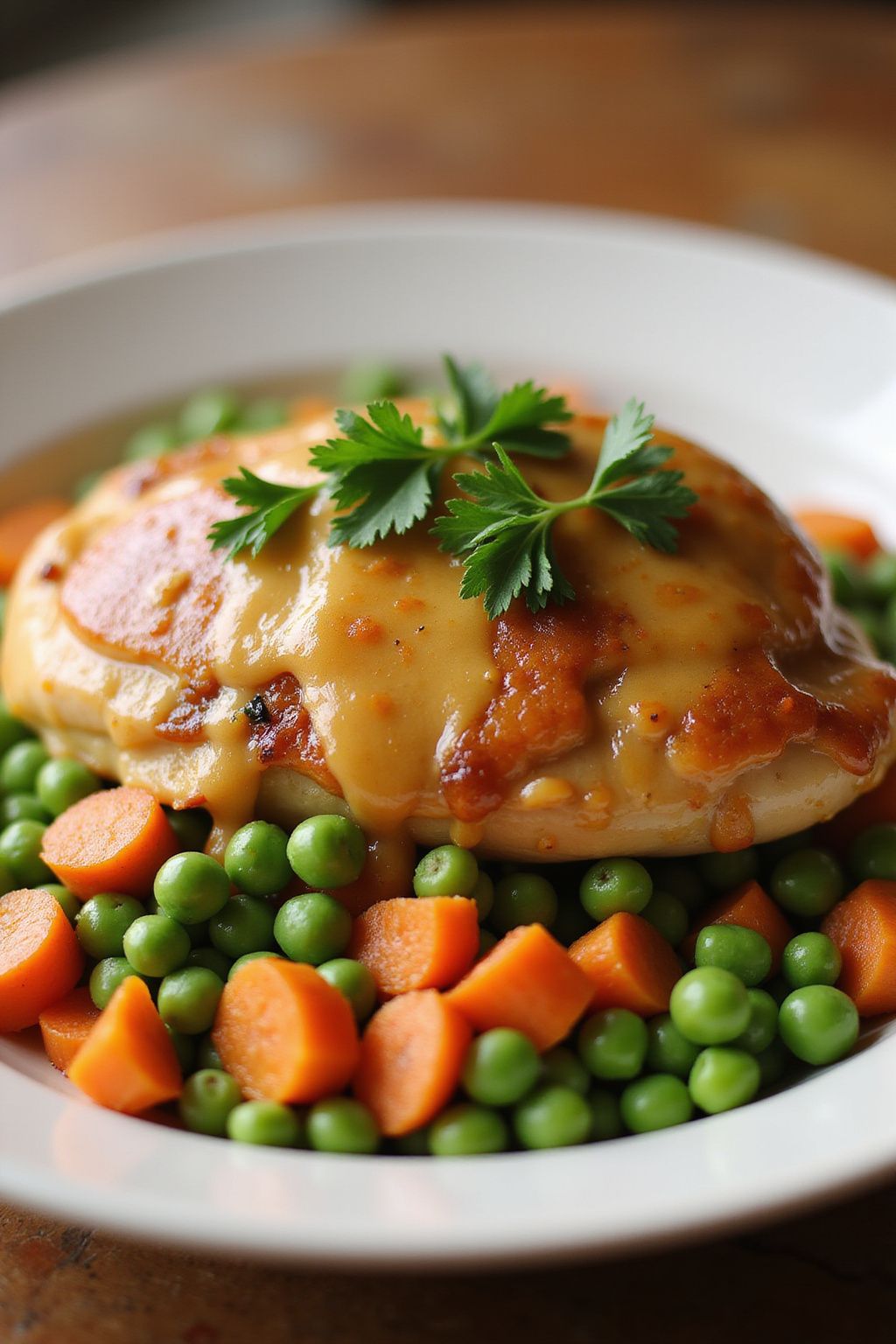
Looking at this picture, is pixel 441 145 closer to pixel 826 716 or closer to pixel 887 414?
pixel 887 414

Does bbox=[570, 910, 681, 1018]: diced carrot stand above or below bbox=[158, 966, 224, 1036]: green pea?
below

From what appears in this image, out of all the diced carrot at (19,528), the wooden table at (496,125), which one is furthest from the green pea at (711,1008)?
the wooden table at (496,125)

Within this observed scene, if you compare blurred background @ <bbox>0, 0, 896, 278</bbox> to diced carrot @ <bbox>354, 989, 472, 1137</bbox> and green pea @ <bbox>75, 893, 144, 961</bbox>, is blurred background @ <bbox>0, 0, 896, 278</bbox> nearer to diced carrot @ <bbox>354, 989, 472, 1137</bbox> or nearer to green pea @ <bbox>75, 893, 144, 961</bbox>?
green pea @ <bbox>75, 893, 144, 961</bbox>

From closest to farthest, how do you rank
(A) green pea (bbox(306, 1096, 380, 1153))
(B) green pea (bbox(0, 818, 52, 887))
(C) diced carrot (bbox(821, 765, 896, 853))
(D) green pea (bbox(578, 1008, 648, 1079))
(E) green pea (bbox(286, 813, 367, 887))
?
(A) green pea (bbox(306, 1096, 380, 1153))
(D) green pea (bbox(578, 1008, 648, 1079))
(E) green pea (bbox(286, 813, 367, 887))
(B) green pea (bbox(0, 818, 52, 887))
(C) diced carrot (bbox(821, 765, 896, 853))

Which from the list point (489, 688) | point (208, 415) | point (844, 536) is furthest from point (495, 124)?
point (489, 688)

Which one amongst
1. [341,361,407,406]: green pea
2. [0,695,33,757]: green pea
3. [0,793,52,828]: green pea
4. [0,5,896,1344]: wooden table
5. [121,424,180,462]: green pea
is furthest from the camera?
[0,5,896,1344]: wooden table

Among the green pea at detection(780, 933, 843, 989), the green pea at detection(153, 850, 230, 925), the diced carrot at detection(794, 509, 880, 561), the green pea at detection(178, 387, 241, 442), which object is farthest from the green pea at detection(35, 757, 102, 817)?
the diced carrot at detection(794, 509, 880, 561)

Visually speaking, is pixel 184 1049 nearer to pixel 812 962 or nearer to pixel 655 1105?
pixel 655 1105

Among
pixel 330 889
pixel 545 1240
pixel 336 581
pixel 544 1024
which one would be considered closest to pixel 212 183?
pixel 336 581
